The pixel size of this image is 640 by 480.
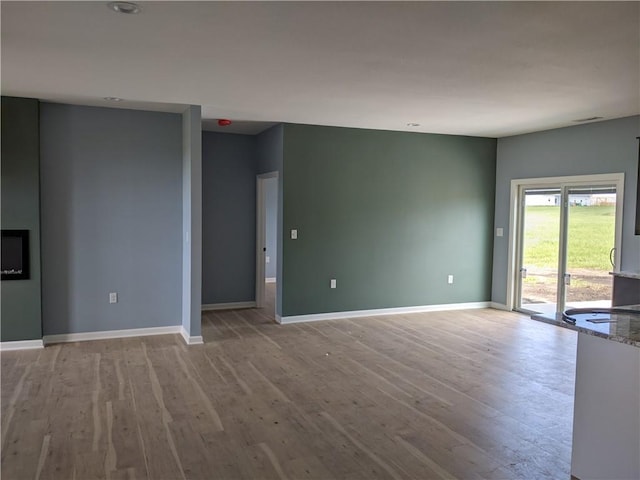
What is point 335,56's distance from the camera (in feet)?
11.2

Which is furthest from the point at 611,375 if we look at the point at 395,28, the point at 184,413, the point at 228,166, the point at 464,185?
the point at 228,166

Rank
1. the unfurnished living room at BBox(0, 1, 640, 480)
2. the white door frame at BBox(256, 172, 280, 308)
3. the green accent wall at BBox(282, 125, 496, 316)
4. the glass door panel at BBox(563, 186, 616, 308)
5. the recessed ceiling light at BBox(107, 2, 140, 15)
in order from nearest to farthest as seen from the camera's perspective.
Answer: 1. the recessed ceiling light at BBox(107, 2, 140, 15)
2. the unfurnished living room at BBox(0, 1, 640, 480)
3. the glass door panel at BBox(563, 186, 616, 308)
4. the green accent wall at BBox(282, 125, 496, 316)
5. the white door frame at BBox(256, 172, 280, 308)

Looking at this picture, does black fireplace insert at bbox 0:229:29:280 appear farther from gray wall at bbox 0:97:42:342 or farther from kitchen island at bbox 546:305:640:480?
kitchen island at bbox 546:305:640:480

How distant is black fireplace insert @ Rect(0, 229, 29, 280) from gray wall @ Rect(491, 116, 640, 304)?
6118mm

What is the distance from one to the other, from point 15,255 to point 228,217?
285 centimetres

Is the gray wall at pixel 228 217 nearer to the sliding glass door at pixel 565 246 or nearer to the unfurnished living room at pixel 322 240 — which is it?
the unfurnished living room at pixel 322 240

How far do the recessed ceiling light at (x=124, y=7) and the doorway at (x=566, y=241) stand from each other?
5.31 m

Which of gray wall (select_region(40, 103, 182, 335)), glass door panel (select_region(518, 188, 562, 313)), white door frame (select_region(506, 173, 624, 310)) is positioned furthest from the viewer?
glass door panel (select_region(518, 188, 562, 313))

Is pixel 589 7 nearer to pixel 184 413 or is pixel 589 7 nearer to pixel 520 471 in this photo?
pixel 520 471

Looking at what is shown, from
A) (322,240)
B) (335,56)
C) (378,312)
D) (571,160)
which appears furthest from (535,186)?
(335,56)

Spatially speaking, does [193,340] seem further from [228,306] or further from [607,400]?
[607,400]

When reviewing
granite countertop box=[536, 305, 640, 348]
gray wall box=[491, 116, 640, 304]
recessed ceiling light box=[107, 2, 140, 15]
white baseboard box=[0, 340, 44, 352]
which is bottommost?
white baseboard box=[0, 340, 44, 352]

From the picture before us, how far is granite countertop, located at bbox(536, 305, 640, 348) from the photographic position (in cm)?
246

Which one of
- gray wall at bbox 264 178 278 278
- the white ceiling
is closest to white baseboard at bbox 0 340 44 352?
the white ceiling
